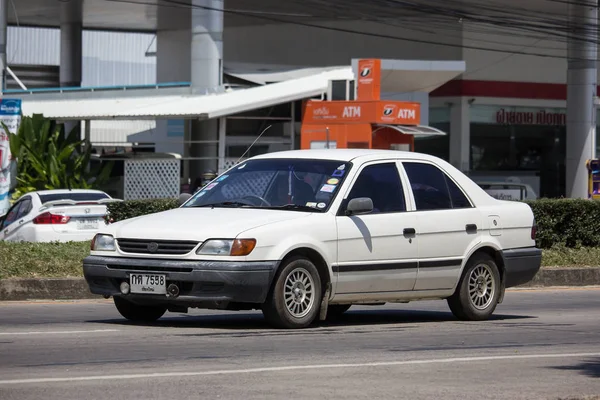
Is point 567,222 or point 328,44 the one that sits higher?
point 328,44

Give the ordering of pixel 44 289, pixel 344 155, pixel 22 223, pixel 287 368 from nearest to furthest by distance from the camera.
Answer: pixel 287 368 < pixel 344 155 < pixel 44 289 < pixel 22 223

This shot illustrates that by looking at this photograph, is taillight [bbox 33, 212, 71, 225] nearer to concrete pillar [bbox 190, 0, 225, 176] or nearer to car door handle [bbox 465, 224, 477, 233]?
car door handle [bbox 465, 224, 477, 233]

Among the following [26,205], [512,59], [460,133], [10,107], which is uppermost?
[512,59]

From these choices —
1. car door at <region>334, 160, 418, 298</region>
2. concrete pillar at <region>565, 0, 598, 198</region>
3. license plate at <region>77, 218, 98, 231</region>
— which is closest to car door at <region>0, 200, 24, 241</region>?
license plate at <region>77, 218, 98, 231</region>

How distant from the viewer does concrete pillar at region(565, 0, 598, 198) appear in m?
44.1

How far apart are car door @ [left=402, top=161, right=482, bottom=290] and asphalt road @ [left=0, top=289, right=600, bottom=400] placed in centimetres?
50

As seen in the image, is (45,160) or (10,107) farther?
(45,160)

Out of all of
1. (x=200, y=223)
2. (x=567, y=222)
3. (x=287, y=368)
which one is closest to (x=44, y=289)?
(x=200, y=223)

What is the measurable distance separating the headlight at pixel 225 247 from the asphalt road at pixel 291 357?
69 centimetres

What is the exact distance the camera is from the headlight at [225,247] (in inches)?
401

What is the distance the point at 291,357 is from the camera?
899 centimetres

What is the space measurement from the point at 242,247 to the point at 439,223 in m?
2.40

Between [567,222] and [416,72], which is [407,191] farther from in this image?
[416,72]

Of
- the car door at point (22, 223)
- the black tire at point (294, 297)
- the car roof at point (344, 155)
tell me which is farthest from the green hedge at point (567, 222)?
the black tire at point (294, 297)
